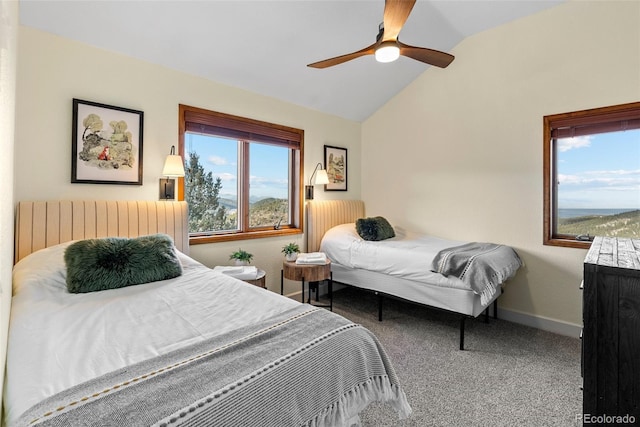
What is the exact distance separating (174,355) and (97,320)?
0.56 meters

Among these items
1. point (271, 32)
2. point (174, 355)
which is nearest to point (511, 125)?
point (271, 32)

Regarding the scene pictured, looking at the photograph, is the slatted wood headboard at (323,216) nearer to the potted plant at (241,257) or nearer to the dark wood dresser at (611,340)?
the potted plant at (241,257)

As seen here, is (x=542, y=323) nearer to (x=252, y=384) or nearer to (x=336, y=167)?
(x=336, y=167)


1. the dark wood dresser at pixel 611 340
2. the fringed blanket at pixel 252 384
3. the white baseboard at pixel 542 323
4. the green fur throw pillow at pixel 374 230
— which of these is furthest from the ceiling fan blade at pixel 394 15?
the white baseboard at pixel 542 323

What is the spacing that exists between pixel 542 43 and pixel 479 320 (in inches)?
113

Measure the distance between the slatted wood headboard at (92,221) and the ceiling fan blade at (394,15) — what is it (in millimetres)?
2118

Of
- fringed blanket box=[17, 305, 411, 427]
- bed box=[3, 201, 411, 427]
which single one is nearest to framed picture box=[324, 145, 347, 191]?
bed box=[3, 201, 411, 427]

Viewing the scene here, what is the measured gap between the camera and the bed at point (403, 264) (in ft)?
8.61

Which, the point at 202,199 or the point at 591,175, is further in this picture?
the point at 202,199

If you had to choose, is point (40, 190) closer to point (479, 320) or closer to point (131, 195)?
point (131, 195)

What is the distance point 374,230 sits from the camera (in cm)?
357

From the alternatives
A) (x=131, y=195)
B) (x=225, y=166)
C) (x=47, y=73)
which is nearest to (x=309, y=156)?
(x=225, y=166)

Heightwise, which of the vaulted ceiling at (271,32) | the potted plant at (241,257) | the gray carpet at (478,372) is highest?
the vaulted ceiling at (271,32)

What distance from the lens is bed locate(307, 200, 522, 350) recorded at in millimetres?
2623
